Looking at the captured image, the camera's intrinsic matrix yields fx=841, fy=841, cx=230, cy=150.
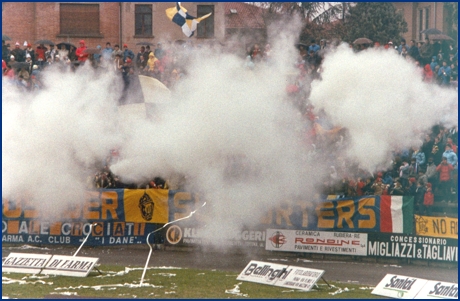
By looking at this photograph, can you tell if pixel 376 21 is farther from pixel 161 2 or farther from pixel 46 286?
pixel 46 286

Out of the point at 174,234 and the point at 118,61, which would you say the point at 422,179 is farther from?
the point at 118,61

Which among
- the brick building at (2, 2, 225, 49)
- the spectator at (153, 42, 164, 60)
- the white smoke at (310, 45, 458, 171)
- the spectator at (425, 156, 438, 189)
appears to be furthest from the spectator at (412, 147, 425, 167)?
the brick building at (2, 2, 225, 49)

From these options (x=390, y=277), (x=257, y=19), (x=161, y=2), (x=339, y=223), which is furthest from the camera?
(x=161, y=2)

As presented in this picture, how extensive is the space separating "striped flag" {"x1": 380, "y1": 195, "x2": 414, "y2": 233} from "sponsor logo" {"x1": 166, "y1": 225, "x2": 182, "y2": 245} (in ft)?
20.2

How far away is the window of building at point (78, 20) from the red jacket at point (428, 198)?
933 inches

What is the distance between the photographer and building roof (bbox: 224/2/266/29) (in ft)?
124

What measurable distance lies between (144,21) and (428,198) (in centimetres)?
2182

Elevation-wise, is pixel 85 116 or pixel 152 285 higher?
pixel 85 116

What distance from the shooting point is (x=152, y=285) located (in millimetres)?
20219

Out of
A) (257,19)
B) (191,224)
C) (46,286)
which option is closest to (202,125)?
(191,224)

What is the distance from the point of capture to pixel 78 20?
43.1 meters

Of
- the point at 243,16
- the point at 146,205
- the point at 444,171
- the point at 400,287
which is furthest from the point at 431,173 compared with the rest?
the point at 243,16

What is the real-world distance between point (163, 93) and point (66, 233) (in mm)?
5753

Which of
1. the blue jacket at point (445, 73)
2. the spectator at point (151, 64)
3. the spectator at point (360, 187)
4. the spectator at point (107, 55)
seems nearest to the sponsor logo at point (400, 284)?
the spectator at point (360, 187)
